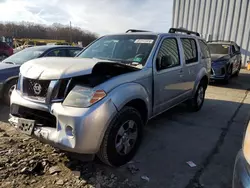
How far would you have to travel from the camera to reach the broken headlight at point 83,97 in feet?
8.29

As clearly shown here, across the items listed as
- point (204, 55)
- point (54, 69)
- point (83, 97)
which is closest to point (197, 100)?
point (204, 55)

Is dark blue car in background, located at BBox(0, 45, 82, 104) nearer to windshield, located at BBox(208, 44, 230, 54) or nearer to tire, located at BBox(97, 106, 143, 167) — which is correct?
tire, located at BBox(97, 106, 143, 167)

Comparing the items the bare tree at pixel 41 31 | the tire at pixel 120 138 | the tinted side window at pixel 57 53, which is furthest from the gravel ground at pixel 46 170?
the bare tree at pixel 41 31

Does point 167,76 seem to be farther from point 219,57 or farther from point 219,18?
point 219,18

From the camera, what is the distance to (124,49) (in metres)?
3.92

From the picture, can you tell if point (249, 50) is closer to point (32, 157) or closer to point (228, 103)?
point (228, 103)

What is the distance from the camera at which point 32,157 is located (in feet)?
10.5

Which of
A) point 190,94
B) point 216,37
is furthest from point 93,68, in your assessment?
point 216,37

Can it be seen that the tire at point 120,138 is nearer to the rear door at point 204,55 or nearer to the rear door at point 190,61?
the rear door at point 190,61

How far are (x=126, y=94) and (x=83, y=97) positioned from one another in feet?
1.89

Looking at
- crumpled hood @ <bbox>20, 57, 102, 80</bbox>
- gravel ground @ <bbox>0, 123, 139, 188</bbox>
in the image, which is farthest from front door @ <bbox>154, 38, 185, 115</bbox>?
gravel ground @ <bbox>0, 123, 139, 188</bbox>

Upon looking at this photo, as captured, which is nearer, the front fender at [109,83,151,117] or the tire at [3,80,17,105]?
the front fender at [109,83,151,117]

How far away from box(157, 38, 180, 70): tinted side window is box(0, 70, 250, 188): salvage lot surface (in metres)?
1.25

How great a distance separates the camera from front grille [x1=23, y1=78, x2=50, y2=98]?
9.04 ft
